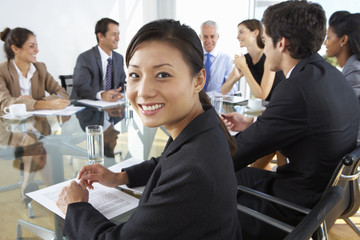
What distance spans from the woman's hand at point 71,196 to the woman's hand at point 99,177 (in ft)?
0.28

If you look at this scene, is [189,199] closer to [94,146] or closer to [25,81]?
[94,146]

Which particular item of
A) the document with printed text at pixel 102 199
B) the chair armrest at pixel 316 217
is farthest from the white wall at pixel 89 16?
the chair armrest at pixel 316 217

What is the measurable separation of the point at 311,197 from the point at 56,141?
123cm

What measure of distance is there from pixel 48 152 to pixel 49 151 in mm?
13

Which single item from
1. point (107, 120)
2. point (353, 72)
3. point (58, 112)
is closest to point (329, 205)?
point (107, 120)

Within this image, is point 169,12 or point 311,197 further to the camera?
point 169,12

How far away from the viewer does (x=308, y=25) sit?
1383mm

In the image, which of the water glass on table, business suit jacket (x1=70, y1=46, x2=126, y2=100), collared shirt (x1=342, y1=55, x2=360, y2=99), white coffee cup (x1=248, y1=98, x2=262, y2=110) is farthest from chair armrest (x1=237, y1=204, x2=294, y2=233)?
business suit jacket (x1=70, y1=46, x2=126, y2=100)

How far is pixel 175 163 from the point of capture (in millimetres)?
685

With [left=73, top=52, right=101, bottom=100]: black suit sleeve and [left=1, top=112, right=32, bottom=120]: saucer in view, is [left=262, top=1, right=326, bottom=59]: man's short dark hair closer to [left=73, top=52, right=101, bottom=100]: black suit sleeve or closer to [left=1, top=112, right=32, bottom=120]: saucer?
[left=1, top=112, right=32, bottom=120]: saucer

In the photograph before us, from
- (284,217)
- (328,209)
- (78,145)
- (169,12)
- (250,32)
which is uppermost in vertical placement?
(169,12)

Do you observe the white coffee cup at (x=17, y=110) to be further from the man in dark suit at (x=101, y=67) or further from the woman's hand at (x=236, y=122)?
the woman's hand at (x=236, y=122)

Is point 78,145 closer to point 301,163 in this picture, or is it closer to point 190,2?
point 301,163

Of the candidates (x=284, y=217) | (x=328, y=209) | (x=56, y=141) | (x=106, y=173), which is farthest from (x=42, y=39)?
(x=328, y=209)
